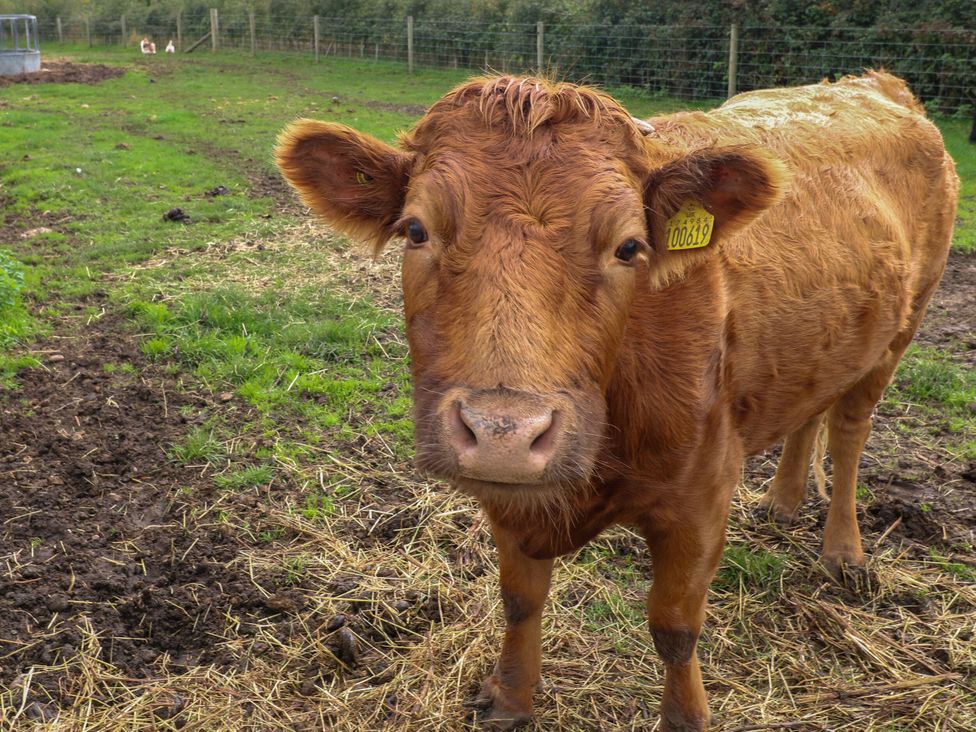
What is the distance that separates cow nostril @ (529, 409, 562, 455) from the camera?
217 cm

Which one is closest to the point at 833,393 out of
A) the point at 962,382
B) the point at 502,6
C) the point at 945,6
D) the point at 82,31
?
the point at 962,382

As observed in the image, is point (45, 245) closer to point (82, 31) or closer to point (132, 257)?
point (132, 257)

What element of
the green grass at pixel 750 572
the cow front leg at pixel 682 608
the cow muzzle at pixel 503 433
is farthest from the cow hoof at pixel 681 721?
the cow muzzle at pixel 503 433

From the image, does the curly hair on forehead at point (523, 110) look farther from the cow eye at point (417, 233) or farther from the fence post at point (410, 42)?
the fence post at point (410, 42)

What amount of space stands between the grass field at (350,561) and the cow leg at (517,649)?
4.6 inches

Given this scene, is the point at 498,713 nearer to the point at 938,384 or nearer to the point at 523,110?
the point at 523,110

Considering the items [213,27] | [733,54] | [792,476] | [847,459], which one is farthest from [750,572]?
[213,27]

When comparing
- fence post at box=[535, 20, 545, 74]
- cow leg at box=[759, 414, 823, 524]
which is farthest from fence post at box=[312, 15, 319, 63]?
cow leg at box=[759, 414, 823, 524]

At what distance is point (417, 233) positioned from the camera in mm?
2656

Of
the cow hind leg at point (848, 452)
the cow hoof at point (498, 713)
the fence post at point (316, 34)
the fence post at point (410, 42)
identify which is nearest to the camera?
the cow hoof at point (498, 713)

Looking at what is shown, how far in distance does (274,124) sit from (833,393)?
1451 centimetres

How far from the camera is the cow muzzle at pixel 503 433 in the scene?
211 cm

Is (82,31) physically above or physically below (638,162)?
above

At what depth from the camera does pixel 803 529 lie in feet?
15.9
